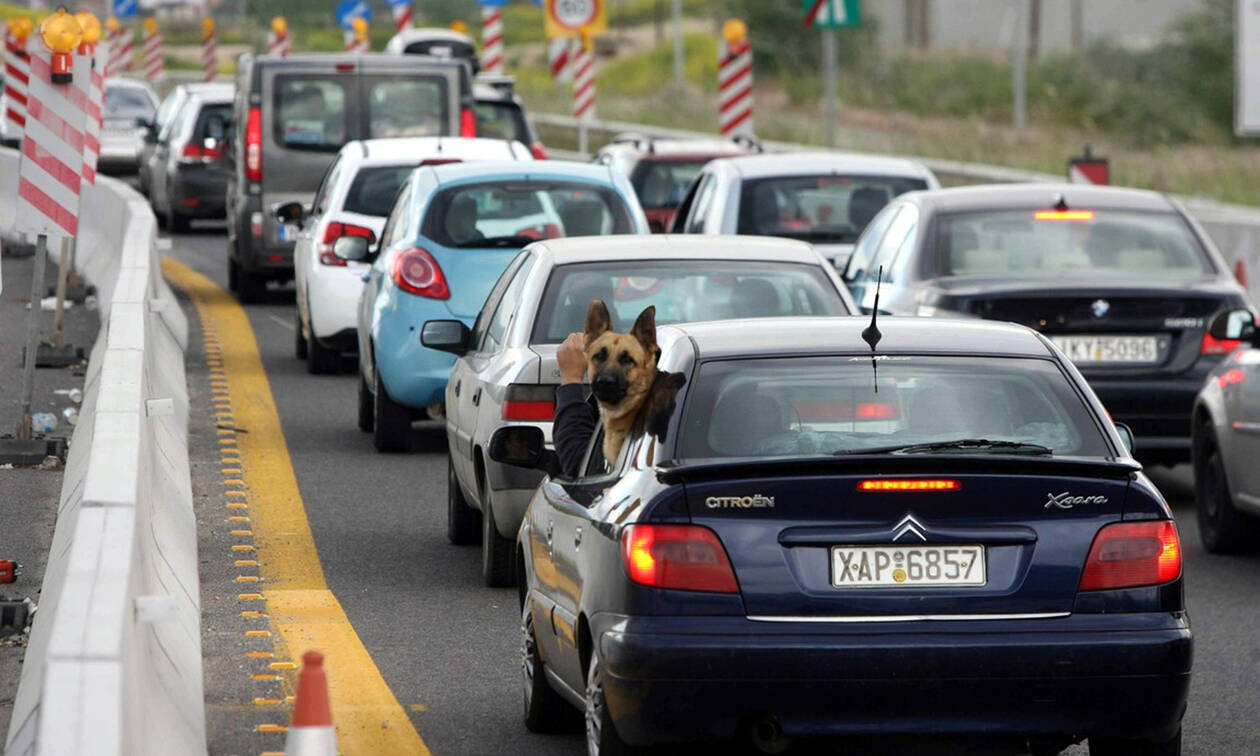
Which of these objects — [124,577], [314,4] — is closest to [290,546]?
[124,577]

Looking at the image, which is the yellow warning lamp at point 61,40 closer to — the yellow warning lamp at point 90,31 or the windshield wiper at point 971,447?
the yellow warning lamp at point 90,31

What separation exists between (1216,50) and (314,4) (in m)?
49.1

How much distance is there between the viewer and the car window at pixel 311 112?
24.6 metres

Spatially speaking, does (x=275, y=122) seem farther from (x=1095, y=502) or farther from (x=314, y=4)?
(x=314, y=4)

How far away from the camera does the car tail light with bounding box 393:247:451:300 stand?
46.8 ft

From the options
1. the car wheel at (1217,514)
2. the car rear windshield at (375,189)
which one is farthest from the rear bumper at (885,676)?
the car rear windshield at (375,189)

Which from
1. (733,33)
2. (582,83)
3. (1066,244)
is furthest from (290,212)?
(582,83)

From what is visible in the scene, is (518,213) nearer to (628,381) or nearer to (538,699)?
(538,699)

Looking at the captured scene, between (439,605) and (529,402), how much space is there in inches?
34.0

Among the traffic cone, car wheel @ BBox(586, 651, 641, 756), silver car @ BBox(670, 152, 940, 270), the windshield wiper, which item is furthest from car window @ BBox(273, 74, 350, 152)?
the traffic cone

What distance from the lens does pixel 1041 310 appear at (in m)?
13.3

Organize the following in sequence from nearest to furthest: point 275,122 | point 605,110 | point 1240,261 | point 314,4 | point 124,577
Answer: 1. point 124,577
2. point 1240,261
3. point 275,122
4. point 605,110
5. point 314,4

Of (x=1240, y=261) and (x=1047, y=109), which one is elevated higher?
(x=1240, y=261)

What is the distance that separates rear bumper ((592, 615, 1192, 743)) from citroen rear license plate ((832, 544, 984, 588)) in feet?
0.34
